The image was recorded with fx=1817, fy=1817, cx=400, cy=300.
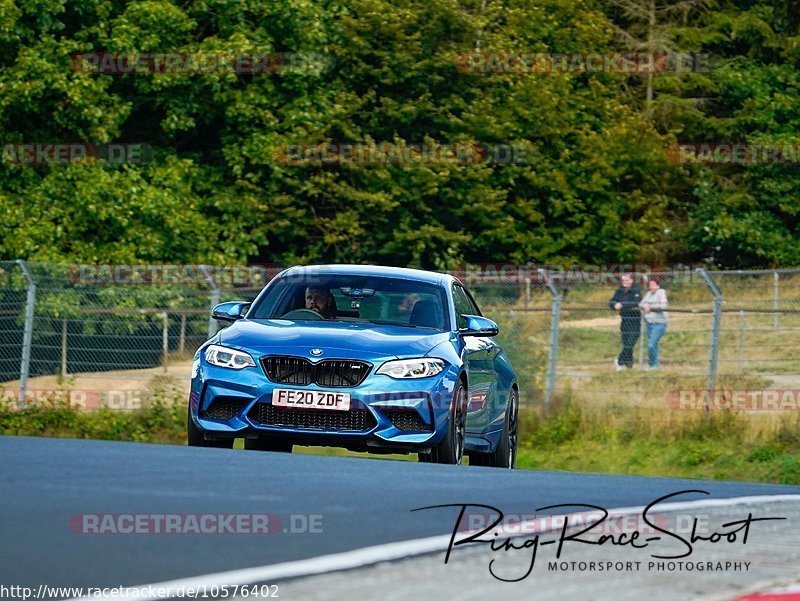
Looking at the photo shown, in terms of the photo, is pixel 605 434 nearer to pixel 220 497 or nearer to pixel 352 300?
pixel 352 300

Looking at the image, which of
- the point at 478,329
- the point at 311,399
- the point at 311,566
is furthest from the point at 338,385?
the point at 311,566

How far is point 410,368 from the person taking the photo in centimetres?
1240

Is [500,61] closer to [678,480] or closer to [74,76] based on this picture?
[74,76]

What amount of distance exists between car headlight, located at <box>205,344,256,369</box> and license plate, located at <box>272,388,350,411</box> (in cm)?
30

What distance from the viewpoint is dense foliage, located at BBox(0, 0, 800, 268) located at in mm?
38656

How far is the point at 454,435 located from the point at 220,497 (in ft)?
13.5

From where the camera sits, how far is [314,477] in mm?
10164

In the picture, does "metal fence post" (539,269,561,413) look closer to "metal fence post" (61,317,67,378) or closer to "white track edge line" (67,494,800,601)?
"metal fence post" (61,317,67,378)

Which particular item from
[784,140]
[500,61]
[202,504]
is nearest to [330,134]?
[500,61]

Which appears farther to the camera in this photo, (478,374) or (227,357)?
(478,374)

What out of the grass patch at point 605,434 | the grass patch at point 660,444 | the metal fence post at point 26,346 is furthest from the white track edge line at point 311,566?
the metal fence post at point 26,346

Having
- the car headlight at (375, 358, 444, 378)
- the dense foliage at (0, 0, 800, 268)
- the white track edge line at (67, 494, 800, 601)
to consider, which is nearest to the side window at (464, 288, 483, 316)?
the car headlight at (375, 358, 444, 378)

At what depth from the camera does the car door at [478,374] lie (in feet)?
43.6

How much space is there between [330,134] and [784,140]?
18.3 meters
